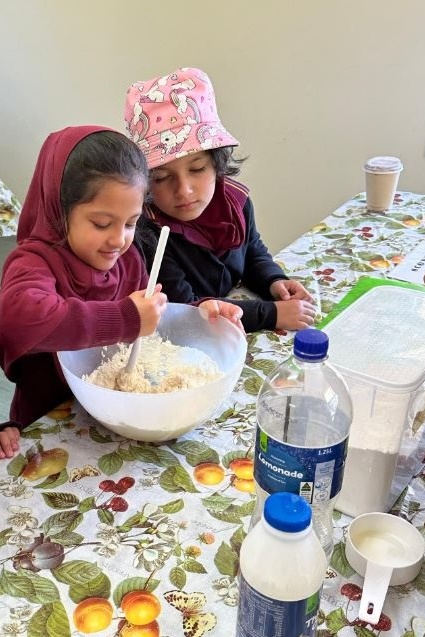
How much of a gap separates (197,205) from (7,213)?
5.59ft

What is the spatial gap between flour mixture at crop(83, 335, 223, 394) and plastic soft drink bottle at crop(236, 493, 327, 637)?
44cm

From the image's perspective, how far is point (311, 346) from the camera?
620mm

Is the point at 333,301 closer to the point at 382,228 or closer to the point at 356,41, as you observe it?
the point at 382,228

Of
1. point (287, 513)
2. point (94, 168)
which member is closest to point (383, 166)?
point (94, 168)

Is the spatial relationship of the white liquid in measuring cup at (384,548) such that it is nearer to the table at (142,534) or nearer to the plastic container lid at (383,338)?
the table at (142,534)

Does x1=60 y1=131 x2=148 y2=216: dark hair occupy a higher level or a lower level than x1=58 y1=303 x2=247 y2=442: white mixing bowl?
higher

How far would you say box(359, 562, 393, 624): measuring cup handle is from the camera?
2.13ft

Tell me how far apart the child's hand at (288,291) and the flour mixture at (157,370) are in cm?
35

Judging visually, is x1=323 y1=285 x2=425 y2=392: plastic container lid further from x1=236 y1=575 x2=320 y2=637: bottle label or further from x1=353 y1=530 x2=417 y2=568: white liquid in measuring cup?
x1=236 y1=575 x2=320 y2=637: bottle label

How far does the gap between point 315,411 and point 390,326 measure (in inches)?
7.0

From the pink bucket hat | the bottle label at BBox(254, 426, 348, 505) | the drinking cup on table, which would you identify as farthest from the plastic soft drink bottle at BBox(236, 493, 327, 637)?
the drinking cup on table

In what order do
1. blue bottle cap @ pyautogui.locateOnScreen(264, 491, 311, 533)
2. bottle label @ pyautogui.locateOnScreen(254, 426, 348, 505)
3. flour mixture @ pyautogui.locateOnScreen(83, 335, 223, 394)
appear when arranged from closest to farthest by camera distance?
blue bottle cap @ pyautogui.locateOnScreen(264, 491, 311, 533) → bottle label @ pyautogui.locateOnScreen(254, 426, 348, 505) → flour mixture @ pyautogui.locateOnScreen(83, 335, 223, 394)

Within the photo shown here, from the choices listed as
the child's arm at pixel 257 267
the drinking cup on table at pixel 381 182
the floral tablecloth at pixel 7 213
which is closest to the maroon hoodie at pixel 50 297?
the child's arm at pixel 257 267

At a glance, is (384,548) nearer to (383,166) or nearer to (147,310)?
(147,310)
